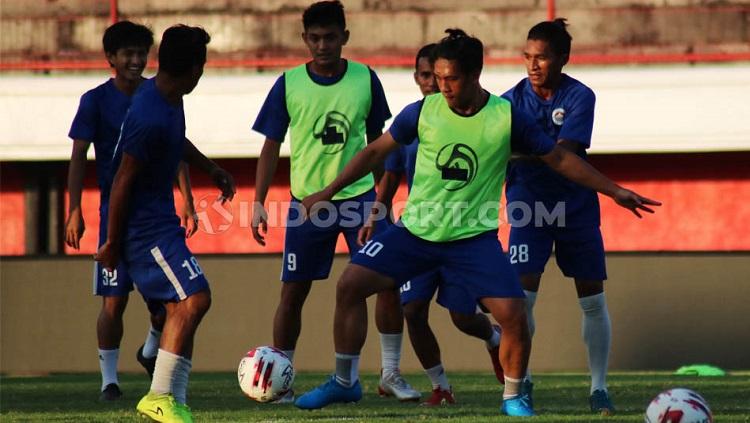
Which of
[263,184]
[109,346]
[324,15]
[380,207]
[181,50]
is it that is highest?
[324,15]

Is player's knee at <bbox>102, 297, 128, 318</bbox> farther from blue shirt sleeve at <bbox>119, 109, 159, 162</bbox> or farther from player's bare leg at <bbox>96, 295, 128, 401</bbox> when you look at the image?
blue shirt sleeve at <bbox>119, 109, 159, 162</bbox>

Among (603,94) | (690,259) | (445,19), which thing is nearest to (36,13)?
(445,19)

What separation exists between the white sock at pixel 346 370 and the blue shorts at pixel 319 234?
111 centimetres

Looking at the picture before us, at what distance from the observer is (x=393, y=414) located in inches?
311

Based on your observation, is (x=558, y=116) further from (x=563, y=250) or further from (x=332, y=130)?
(x=332, y=130)

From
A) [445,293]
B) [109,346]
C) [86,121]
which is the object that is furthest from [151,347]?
[445,293]

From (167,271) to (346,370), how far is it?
145 cm

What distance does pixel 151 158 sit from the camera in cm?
675

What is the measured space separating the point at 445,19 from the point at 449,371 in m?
4.73

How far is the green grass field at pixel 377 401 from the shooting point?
7738mm

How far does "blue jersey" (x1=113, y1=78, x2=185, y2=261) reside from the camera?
667 centimetres

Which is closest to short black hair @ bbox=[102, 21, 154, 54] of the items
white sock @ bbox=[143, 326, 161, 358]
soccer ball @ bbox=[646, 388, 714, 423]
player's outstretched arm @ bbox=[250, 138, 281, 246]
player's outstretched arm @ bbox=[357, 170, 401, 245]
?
player's outstretched arm @ bbox=[250, 138, 281, 246]

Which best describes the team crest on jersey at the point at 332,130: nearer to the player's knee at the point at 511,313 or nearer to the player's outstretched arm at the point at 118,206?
the player's knee at the point at 511,313

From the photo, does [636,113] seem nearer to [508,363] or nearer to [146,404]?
[508,363]
